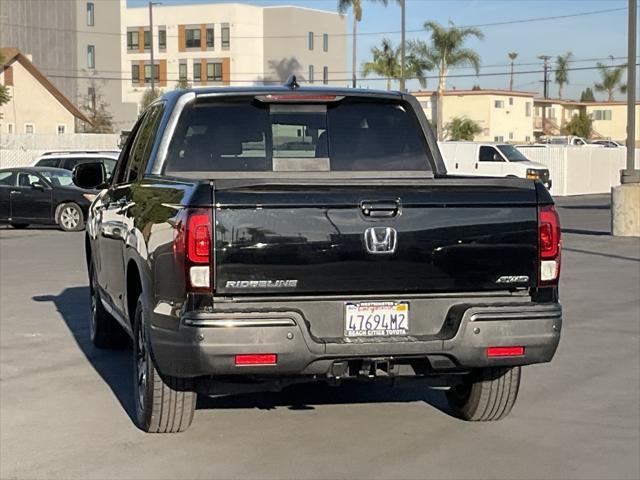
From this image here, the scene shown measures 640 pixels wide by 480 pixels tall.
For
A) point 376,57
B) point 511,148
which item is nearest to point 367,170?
point 511,148

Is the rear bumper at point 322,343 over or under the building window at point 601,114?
under

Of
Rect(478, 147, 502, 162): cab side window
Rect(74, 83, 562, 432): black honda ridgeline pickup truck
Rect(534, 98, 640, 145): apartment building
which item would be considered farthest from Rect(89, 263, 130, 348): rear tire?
Rect(534, 98, 640, 145): apartment building

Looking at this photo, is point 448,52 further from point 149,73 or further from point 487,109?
point 149,73

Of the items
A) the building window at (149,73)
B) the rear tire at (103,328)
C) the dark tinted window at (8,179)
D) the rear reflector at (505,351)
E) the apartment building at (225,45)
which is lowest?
the rear tire at (103,328)

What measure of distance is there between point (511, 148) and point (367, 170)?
114ft

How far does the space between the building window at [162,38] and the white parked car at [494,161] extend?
59.0 meters

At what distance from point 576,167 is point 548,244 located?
136 ft

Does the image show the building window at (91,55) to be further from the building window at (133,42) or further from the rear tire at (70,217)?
the rear tire at (70,217)

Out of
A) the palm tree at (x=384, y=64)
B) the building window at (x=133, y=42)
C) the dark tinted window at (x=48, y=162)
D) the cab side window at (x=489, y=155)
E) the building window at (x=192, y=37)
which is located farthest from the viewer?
the building window at (x=133, y=42)

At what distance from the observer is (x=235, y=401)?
8.12 metres

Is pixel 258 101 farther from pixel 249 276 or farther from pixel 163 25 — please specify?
pixel 163 25

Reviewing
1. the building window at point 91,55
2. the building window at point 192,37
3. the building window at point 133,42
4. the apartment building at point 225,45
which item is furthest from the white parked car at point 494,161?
the building window at point 133,42

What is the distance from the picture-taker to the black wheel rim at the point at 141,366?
272 inches

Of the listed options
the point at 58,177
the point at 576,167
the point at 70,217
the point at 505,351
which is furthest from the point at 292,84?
the point at 576,167
